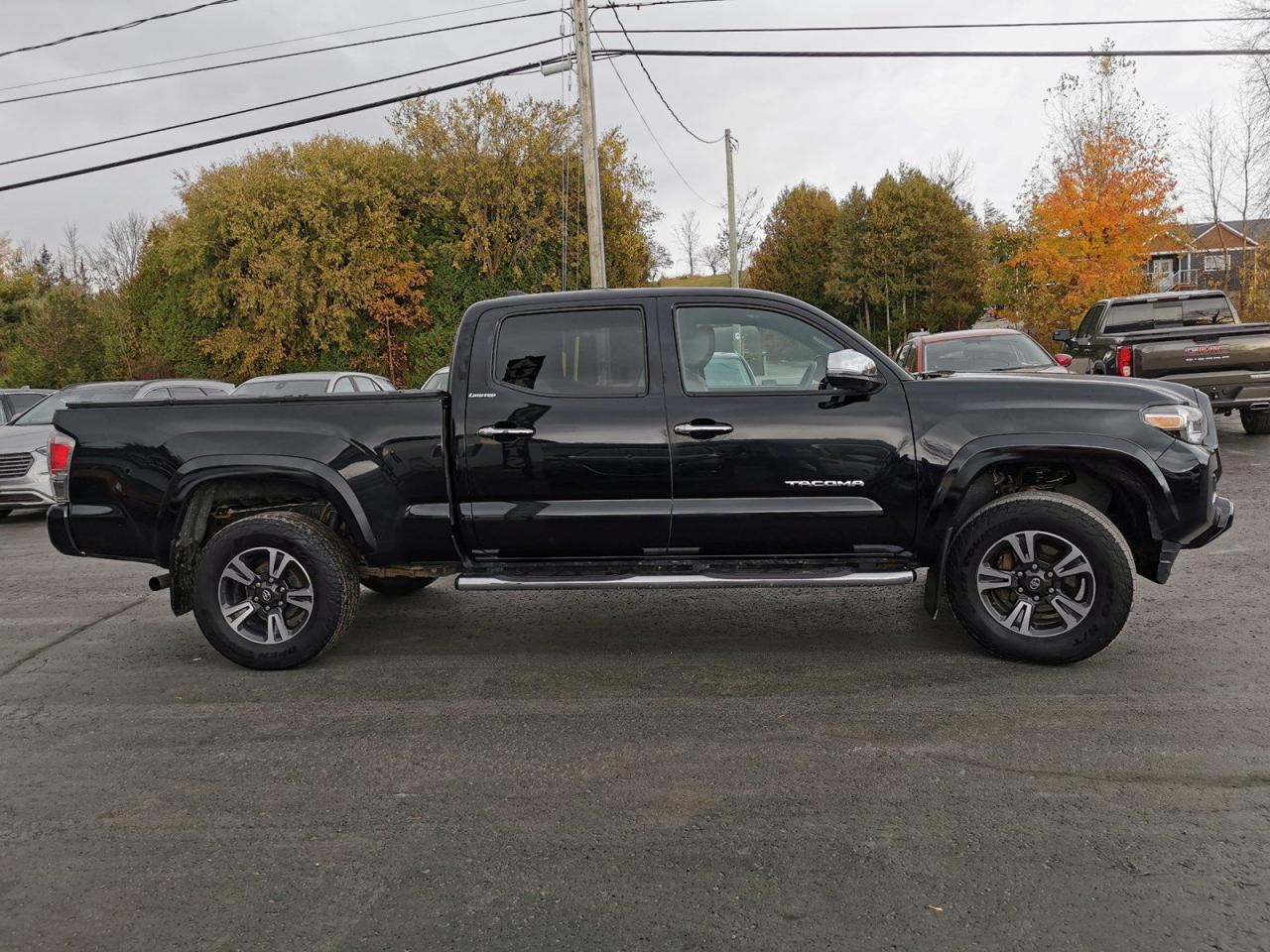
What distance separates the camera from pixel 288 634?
5.24 m

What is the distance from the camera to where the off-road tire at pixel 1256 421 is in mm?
13797

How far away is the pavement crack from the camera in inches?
217

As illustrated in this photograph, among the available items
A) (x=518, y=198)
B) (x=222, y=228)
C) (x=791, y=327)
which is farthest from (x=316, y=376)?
(x=222, y=228)

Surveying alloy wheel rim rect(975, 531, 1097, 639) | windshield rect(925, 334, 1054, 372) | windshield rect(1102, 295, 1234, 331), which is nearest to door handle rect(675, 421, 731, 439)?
alloy wheel rim rect(975, 531, 1097, 639)

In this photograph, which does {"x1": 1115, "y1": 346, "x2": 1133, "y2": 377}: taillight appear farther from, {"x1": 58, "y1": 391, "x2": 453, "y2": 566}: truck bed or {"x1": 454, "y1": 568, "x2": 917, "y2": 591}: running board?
{"x1": 58, "y1": 391, "x2": 453, "y2": 566}: truck bed

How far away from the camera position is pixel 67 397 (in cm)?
1265

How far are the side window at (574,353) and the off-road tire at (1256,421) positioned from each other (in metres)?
12.1

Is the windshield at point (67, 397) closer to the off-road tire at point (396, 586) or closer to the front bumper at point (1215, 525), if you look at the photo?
the off-road tire at point (396, 586)

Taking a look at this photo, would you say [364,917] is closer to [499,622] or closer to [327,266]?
[499,622]

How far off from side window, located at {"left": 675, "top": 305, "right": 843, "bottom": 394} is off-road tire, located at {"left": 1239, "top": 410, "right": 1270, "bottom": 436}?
11.5 m

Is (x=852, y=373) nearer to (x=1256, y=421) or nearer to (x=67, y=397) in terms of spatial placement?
(x=67, y=397)

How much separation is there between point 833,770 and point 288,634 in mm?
3069

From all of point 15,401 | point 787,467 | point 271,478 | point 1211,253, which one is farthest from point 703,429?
point 1211,253

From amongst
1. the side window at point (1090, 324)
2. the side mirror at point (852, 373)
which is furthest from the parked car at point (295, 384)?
the side window at point (1090, 324)
